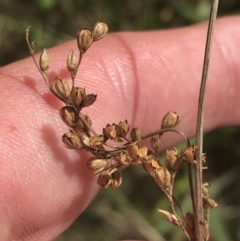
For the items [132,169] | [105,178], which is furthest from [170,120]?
[132,169]

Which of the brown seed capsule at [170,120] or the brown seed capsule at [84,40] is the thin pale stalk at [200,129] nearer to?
the brown seed capsule at [170,120]

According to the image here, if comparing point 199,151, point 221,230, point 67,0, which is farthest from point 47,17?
point 199,151

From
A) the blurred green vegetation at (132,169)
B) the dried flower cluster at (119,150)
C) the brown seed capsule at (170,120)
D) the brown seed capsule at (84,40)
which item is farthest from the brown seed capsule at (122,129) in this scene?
the blurred green vegetation at (132,169)

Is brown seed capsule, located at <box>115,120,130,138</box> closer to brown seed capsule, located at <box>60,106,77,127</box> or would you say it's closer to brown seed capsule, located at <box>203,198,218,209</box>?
brown seed capsule, located at <box>60,106,77,127</box>

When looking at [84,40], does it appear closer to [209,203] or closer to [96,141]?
[96,141]

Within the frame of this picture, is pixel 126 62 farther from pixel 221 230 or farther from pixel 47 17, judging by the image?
pixel 47 17
